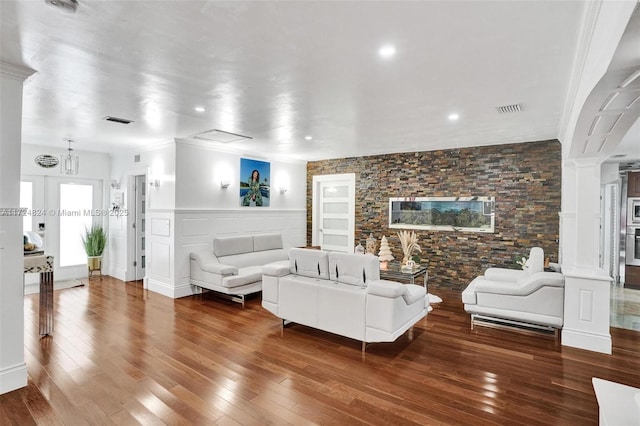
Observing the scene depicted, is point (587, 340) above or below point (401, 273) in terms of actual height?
below

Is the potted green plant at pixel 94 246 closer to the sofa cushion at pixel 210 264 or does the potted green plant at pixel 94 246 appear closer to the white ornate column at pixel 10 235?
the sofa cushion at pixel 210 264

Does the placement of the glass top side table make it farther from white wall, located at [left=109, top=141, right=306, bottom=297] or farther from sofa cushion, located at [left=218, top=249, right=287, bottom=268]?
white wall, located at [left=109, top=141, right=306, bottom=297]

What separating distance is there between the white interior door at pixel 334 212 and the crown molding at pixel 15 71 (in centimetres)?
568

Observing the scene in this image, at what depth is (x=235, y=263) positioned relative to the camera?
5809 millimetres

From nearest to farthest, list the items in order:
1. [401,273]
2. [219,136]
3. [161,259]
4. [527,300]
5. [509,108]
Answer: [509,108] < [527,300] < [401,273] < [219,136] < [161,259]

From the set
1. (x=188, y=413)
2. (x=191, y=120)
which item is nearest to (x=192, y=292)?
(x=191, y=120)

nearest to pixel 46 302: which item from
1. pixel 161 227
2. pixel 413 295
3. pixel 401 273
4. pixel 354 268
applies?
pixel 161 227

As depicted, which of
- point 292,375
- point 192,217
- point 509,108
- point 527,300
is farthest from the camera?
point 192,217

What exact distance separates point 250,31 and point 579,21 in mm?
2014

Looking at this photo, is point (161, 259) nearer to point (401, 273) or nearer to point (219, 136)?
point (219, 136)

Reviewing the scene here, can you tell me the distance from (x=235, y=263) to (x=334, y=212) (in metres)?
2.90

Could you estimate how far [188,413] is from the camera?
2432mm

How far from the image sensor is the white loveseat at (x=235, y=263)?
5.18 metres

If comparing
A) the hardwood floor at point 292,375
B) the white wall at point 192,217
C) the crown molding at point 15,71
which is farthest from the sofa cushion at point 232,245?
the crown molding at point 15,71
